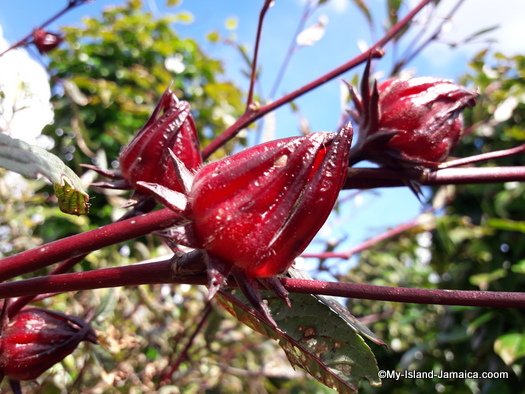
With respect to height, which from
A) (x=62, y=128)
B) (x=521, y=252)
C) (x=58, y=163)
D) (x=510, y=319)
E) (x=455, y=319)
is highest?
(x=58, y=163)

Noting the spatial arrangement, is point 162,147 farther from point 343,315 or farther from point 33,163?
point 343,315

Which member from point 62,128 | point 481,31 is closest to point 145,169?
point 481,31

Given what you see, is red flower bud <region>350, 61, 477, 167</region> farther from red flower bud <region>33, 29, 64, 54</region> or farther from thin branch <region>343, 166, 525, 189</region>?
red flower bud <region>33, 29, 64, 54</region>

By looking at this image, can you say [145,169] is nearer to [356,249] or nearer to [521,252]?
[356,249]

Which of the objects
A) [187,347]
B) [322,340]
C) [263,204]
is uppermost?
[263,204]

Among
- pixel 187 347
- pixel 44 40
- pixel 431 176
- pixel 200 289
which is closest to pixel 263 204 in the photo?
pixel 431 176

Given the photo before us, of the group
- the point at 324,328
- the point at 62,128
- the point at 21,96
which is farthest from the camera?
the point at 62,128

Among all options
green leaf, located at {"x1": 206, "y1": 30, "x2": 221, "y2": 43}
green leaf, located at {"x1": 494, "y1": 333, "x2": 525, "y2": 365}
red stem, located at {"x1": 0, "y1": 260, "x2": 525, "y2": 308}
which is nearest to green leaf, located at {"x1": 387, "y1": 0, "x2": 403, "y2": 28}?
red stem, located at {"x1": 0, "y1": 260, "x2": 525, "y2": 308}

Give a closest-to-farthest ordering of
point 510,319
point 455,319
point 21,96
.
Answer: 1. point 21,96
2. point 510,319
3. point 455,319
